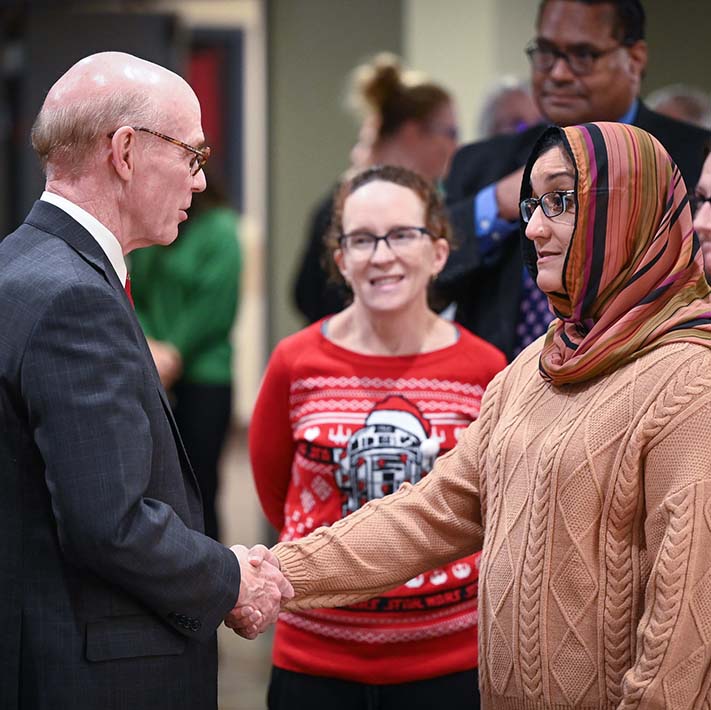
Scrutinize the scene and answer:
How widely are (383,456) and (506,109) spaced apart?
284cm

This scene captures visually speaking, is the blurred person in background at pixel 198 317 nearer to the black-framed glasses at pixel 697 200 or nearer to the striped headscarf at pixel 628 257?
the black-framed glasses at pixel 697 200

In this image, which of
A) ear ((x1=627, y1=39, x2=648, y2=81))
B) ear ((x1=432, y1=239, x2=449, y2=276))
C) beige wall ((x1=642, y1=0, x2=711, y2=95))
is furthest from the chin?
beige wall ((x1=642, y1=0, x2=711, y2=95))

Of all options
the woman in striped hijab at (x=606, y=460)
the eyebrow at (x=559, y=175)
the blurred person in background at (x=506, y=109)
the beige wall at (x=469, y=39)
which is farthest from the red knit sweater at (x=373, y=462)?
the beige wall at (x=469, y=39)

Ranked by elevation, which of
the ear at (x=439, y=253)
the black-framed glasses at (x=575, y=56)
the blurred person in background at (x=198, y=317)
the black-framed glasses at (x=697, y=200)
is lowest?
the blurred person in background at (x=198, y=317)

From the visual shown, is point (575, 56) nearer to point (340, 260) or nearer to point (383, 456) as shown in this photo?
point (340, 260)

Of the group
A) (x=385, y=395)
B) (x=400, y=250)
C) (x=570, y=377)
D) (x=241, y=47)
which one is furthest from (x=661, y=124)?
(x=241, y=47)

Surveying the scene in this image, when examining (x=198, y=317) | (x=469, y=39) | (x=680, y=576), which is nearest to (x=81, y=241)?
(x=680, y=576)

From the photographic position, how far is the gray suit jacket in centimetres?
202

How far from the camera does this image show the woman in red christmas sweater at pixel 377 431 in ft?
8.79

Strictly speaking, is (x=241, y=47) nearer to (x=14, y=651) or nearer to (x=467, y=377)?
(x=467, y=377)

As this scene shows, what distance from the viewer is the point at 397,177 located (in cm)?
294

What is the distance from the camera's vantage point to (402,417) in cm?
272

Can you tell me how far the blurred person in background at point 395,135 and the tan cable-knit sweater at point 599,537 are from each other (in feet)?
6.70

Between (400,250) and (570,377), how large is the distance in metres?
0.79
